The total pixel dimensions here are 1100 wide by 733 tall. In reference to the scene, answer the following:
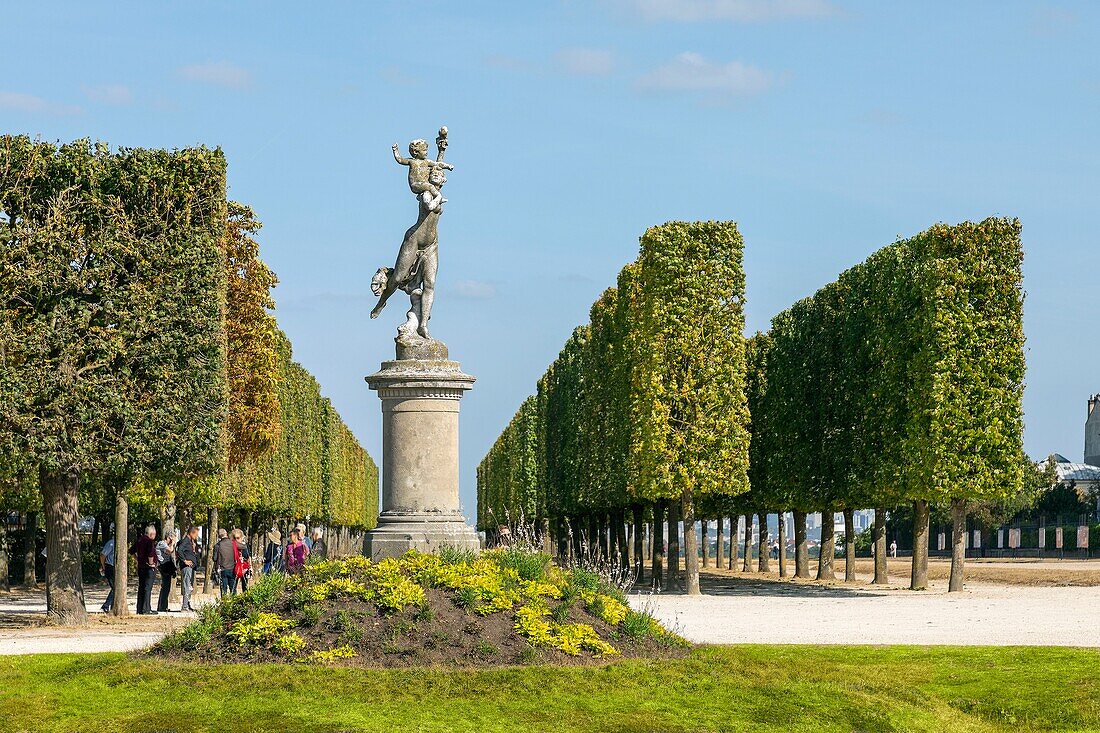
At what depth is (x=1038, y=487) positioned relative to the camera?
359ft

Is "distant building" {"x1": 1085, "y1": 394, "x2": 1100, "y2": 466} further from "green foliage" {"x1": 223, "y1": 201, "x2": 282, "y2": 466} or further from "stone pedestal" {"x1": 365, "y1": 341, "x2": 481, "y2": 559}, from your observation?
"stone pedestal" {"x1": 365, "y1": 341, "x2": 481, "y2": 559}

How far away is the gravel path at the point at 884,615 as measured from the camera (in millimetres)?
24766

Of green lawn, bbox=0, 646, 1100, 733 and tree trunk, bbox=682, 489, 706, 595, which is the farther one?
tree trunk, bbox=682, 489, 706, 595

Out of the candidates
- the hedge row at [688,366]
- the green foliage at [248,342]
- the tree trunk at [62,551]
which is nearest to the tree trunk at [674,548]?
the hedge row at [688,366]

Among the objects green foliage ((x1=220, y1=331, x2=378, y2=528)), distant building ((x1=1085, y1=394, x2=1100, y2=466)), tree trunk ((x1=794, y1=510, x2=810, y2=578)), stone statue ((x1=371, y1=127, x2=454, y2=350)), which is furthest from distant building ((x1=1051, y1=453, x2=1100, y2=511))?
stone statue ((x1=371, y1=127, x2=454, y2=350))

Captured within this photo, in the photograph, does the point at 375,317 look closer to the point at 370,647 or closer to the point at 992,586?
the point at 370,647

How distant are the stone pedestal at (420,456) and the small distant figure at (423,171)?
269 centimetres

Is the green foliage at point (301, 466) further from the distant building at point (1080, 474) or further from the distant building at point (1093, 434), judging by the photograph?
the distant building at point (1093, 434)

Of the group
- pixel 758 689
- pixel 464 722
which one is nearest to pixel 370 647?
pixel 464 722

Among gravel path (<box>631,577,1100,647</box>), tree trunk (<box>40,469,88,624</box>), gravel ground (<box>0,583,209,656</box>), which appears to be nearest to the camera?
gravel ground (<box>0,583,209,656</box>)

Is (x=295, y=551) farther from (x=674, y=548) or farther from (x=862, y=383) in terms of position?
(x=862, y=383)

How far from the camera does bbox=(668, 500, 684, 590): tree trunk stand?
146ft

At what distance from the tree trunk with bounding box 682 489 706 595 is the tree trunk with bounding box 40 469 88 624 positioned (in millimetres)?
19424

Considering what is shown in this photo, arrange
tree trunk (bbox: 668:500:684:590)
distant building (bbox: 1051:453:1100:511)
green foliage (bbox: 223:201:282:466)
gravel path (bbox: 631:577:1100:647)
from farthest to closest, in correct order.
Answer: distant building (bbox: 1051:453:1100:511), tree trunk (bbox: 668:500:684:590), green foliage (bbox: 223:201:282:466), gravel path (bbox: 631:577:1100:647)
